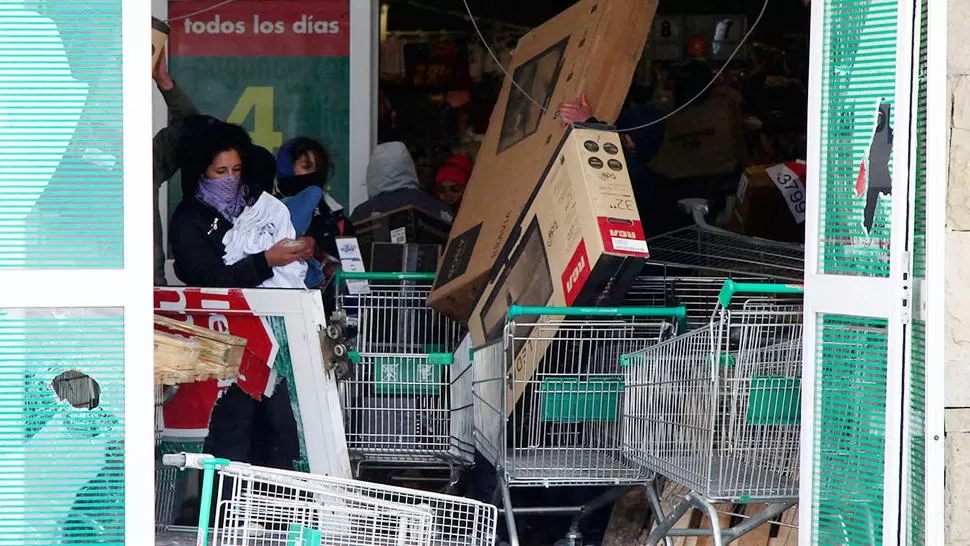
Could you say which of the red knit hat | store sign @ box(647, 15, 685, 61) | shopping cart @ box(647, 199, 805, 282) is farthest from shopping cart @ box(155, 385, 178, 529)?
store sign @ box(647, 15, 685, 61)

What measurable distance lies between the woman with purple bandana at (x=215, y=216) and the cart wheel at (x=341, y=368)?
2.69 feet

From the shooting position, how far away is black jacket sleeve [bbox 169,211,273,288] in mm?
5539

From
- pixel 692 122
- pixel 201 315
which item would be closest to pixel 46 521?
pixel 201 315

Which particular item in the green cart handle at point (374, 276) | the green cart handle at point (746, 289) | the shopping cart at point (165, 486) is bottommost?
the shopping cart at point (165, 486)

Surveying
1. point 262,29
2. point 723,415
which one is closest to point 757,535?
point 723,415

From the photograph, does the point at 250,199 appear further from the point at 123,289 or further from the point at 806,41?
the point at 806,41

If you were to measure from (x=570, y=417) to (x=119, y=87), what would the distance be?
83.6 inches

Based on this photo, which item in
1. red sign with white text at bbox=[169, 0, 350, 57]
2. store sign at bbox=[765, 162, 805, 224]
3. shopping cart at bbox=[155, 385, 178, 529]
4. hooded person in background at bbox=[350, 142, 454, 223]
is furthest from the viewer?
red sign with white text at bbox=[169, 0, 350, 57]

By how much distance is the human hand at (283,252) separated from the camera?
564 cm

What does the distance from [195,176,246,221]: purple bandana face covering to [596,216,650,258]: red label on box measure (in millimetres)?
1884

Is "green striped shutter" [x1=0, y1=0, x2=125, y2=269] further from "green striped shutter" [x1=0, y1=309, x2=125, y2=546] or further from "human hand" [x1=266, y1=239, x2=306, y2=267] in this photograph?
"human hand" [x1=266, y1=239, x2=306, y2=267]

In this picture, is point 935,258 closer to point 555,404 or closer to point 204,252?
point 555,404

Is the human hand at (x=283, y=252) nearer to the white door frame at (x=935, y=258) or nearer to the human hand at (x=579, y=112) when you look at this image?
the human hand at (x=579, y=112)

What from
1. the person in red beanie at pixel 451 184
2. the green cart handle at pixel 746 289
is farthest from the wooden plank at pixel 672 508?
the person in red beanie at pixel 451 184
